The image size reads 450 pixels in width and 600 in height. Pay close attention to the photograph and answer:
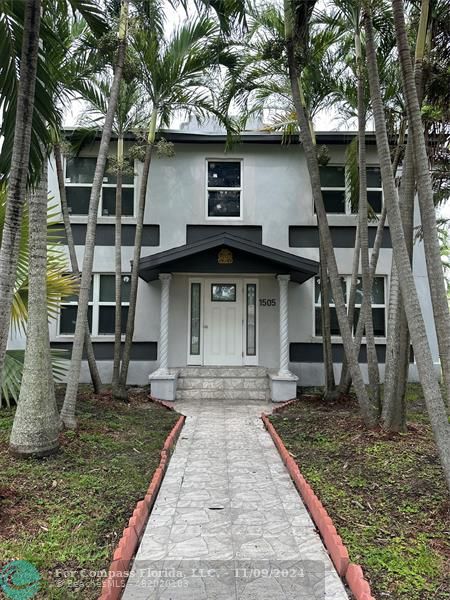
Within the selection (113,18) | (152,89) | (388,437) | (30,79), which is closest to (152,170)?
(152,89)

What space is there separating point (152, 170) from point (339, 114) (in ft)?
16.8

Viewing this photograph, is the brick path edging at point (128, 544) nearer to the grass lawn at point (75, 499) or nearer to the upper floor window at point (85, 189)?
the grass lawn at point (75, 499)

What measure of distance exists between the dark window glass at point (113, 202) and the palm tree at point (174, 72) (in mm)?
2690

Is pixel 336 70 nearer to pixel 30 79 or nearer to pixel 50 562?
pixel 30 79

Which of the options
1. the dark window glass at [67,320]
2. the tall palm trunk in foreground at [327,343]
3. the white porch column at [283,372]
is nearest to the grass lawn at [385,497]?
the tall palm trunk in foreground at [327,343]

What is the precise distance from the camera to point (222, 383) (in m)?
9.48

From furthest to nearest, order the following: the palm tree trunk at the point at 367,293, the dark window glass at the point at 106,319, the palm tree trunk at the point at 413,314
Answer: the dark window glass at the point at 106,319 < the palm tree trunk at the point at 367,293 < the palm tree trunk at the point at 413,314

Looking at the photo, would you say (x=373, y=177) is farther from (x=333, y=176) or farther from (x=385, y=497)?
(x=385, y=497)

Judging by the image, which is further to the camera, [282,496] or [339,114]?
[339,114]

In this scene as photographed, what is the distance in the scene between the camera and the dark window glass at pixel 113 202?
10953 mm

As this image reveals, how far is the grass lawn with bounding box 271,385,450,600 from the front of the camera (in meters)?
2.66

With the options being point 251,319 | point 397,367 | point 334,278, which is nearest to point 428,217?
point 334,278

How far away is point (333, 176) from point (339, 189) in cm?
42

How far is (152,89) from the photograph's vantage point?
8016 mm
